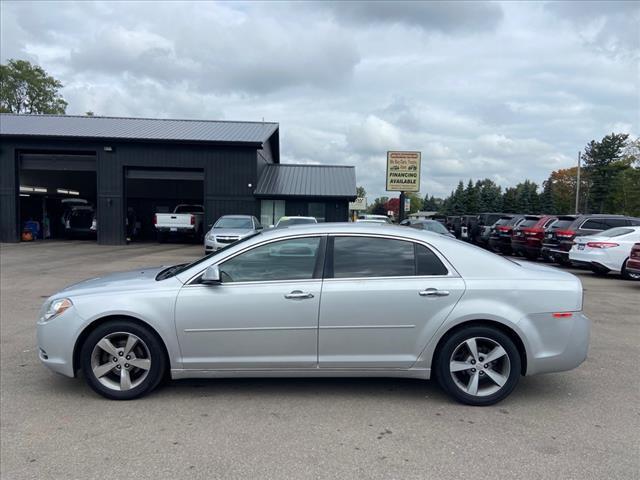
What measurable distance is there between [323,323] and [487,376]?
1.53 m

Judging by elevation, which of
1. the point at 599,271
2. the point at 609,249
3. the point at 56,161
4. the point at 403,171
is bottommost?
the point at 599,271

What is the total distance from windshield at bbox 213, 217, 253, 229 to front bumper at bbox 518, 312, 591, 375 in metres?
14.8

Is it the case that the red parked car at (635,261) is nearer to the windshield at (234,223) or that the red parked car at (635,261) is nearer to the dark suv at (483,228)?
the windshield at (234,223)

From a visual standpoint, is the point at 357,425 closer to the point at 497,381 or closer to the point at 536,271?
the point at 497,381

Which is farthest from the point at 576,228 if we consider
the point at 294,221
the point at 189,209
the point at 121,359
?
the point at 189,209

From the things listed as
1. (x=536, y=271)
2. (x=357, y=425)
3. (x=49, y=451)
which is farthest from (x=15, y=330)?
(x=536, y=271)

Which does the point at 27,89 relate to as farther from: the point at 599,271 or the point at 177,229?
the point at 599,271

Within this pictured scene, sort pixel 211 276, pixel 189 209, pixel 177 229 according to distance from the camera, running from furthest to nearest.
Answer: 1. pixel 189 209
2. pixel 177 229
3. pixel 211 276

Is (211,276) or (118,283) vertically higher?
(211,276)

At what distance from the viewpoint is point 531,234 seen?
17172 mm

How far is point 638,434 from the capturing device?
12.2ft

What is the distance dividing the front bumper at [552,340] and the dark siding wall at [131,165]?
21.9 metres

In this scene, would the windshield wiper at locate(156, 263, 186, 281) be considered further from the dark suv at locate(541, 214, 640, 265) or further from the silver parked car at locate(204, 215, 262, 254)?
the dark suv at locate(541, 214, 640, 265)

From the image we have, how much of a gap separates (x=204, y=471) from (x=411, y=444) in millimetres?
1484
